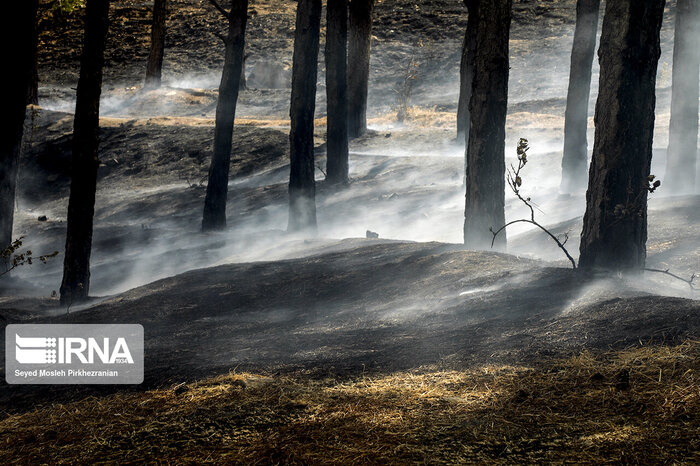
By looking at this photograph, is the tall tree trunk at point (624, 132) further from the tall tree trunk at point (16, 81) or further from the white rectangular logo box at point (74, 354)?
the tall tree trunk at point (16, 81)

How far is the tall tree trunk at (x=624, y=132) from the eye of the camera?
24.9 ft

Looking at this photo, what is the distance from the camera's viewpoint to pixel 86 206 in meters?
10.3

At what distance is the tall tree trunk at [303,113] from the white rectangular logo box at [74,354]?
771cm

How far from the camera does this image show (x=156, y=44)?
3294 cm

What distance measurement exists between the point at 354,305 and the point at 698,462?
494cm

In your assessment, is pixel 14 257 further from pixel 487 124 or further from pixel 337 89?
pixel 337 89

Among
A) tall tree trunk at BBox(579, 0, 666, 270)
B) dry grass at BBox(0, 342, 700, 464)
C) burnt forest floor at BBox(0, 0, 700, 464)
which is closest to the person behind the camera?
dry grass at BBox(0, 342, 700, 464)

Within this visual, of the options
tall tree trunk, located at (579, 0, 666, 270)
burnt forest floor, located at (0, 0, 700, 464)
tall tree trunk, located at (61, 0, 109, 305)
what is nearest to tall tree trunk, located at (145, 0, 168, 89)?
burnt forest floor, located at (0, 0, 700, 464)

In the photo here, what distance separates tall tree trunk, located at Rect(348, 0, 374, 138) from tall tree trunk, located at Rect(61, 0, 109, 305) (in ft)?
47.3

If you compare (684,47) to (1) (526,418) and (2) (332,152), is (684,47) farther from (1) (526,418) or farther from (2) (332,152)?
(1) (526,418)

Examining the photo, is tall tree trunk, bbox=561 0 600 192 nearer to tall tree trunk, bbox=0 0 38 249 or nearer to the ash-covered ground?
the ash-covered ground

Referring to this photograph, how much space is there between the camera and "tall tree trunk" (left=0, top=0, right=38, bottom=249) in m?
10.6

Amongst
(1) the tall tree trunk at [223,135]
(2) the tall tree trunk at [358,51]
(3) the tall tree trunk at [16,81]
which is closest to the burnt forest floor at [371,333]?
(1) the tall tree trunk at [223,135]

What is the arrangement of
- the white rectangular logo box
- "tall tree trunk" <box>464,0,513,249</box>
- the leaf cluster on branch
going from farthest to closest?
"tall tree trunk" <box>464,0,513,249</box>, the leaf cluster on branch, the white rectangular logo box
